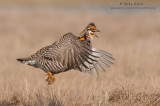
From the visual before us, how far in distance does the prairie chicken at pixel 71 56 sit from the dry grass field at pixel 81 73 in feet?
1.17

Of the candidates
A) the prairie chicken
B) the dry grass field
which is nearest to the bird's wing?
the prairie chicken

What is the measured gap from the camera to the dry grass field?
5.67m

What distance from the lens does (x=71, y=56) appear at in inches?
229

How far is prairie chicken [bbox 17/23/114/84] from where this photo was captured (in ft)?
19.2

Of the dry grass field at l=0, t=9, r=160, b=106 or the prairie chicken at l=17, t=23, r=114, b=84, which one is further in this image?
the prairie chicken at l=17, t=23, r=114, b=84

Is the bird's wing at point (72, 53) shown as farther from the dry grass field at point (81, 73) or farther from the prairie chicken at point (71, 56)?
the dry grass field at point (81, 73)

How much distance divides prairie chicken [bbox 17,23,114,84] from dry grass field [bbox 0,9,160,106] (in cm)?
36

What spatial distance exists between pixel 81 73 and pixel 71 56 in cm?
263

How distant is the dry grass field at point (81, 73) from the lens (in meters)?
5.67

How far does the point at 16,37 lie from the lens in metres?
13.2

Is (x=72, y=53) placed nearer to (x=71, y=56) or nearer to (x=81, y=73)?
(x=71, y=56)

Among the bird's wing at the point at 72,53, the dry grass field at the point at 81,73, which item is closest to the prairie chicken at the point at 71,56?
the bird's wing at the point at 72,53

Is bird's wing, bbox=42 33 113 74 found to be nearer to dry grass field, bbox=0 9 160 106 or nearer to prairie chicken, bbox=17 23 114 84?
prairie chicken, bbox=17 23 114 84

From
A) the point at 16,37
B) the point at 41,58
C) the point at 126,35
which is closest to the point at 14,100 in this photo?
the point at 41,58
